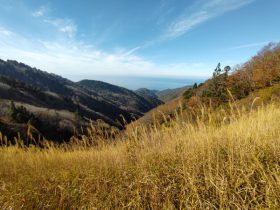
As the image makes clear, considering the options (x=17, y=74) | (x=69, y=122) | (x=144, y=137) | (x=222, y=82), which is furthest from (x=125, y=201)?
(x=17, y=74)

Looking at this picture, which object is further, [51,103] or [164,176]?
[51,103]

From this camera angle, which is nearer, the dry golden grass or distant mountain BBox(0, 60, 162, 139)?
the dry golden grass

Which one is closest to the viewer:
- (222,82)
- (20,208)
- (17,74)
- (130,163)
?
(20,208)

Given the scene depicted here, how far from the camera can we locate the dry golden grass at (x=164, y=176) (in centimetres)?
205

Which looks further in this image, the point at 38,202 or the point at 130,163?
the point at 130,163

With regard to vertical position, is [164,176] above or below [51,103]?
above

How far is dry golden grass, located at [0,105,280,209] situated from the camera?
205 cm

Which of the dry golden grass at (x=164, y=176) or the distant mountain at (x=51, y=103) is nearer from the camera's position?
the dry golden grass at (x=164, y=176)

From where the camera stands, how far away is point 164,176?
2.56m

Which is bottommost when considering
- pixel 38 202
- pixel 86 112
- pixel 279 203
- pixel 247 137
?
pixel 86 112

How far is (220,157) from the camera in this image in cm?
276

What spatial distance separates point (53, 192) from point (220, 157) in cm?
199

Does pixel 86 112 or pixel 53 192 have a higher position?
pixel 53 192

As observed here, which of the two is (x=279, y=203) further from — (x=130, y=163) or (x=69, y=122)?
(x=69, y=122)
